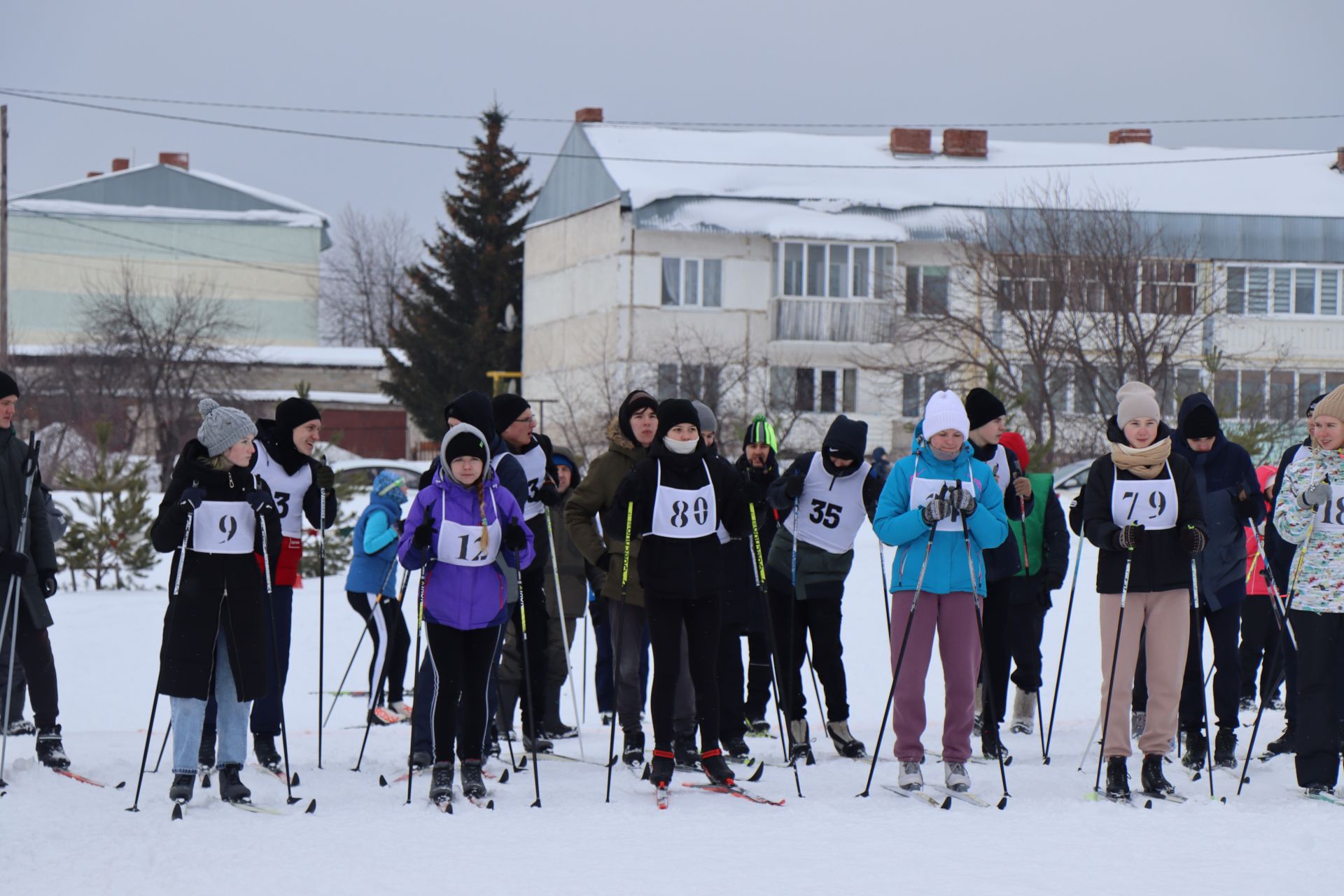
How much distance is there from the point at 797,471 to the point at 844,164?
3171cm

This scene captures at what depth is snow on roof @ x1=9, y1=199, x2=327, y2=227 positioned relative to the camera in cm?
5784

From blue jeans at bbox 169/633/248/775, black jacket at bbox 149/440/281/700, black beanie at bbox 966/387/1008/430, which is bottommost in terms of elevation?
blue jeans at bbox 169/633/248/775

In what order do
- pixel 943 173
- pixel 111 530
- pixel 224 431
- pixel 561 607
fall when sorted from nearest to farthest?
pixel 224 431 < pixel 561 607 < pixel 111 530 < pixel 943 173

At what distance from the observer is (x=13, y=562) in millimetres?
7164

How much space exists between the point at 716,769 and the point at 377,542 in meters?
4.04

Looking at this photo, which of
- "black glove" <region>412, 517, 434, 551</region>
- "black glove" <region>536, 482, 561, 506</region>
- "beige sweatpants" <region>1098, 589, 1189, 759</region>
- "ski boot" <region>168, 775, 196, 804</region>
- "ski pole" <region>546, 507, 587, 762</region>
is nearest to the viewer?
"ski boot" <region>168, 775, 196, 804</region>

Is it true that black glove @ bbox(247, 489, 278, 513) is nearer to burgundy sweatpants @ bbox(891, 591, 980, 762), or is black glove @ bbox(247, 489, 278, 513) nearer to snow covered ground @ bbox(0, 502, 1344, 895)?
snow covered ground @ bbox(0, 502, 1344, 895)

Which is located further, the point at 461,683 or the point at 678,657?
the point at 678,657

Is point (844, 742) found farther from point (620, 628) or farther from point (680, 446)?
point (680, 446)

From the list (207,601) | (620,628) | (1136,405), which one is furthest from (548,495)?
(1136,405)

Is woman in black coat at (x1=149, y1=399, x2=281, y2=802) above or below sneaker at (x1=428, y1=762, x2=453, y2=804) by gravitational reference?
above

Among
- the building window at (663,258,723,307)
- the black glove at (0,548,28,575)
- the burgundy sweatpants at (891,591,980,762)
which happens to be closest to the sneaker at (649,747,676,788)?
the burgundy sweatpants at (891,591,980,762)

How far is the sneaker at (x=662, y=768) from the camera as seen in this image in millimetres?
6758

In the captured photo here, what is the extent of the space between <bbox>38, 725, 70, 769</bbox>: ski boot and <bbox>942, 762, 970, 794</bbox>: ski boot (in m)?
4.01
